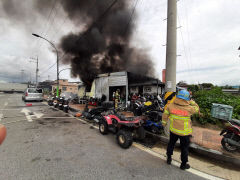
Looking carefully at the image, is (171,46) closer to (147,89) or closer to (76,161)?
(76,161)

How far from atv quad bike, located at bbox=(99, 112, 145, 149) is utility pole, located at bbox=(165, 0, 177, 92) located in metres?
1.38

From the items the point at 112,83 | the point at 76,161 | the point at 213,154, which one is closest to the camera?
the point at 76,161

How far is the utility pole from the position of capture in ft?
10.5

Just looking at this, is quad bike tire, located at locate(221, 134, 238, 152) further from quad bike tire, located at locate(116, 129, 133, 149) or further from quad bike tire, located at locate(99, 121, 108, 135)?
quad bike tire, located at locate(99, 121, 108, 135)

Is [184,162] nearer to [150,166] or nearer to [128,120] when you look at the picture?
[150,166]

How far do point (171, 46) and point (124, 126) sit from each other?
2.81m

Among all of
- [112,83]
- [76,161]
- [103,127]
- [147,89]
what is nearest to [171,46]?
[103,127]

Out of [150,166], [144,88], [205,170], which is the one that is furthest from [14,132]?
[144,88]

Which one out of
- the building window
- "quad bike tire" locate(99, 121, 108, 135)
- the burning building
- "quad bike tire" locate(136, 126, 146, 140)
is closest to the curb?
"quad bike tire" locate(136, 126, 146, 140)

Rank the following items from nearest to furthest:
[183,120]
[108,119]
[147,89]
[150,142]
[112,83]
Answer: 1. [183,120]
2. [150,142]
3. [108,119]
4. [112,83]
5. [147,89]

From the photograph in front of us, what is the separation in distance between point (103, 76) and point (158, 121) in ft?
24.3

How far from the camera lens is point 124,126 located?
3.11m

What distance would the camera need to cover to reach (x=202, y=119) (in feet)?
14.6

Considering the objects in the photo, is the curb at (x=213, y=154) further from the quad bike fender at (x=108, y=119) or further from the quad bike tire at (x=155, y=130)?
the quad bike fender at (x=108, y=119)
